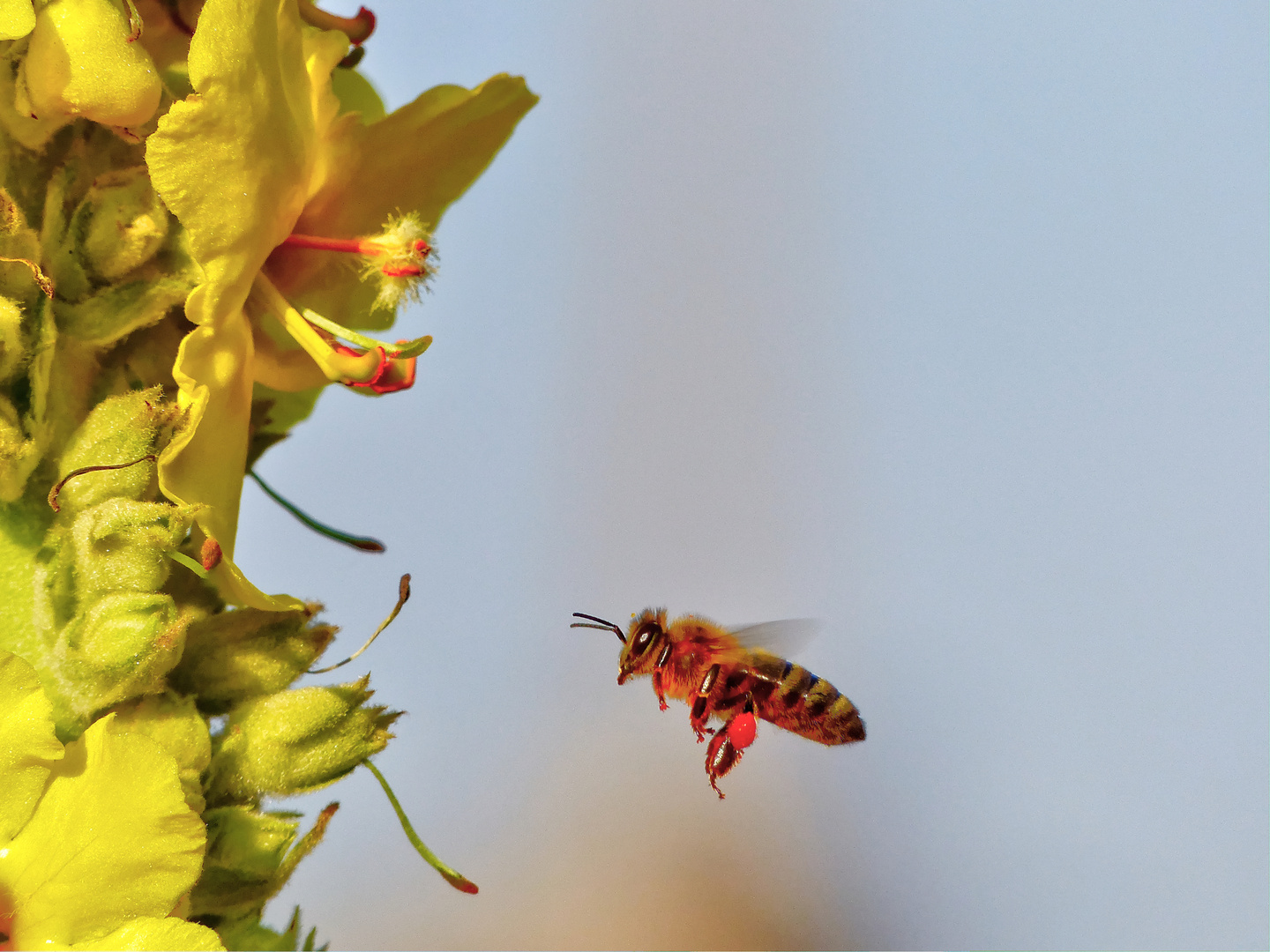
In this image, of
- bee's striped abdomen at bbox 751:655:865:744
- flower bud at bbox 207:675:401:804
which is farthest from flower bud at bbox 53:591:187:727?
bee's striped abdomen at bbox 751:655:865:744

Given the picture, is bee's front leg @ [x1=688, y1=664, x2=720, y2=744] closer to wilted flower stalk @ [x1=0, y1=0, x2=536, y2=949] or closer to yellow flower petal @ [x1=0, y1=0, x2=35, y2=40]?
wilted flower stalk @ [x1=0, y1=0, x2=536, y2=949]

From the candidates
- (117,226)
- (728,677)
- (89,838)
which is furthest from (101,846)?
(728,677)

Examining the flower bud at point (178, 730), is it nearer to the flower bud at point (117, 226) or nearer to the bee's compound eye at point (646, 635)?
the flower bud at point (117, 226)

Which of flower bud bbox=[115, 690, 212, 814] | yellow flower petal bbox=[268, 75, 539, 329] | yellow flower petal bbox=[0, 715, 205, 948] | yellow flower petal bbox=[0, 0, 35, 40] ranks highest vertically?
yellow flower petal bbox=[268, 75, 539, 329]

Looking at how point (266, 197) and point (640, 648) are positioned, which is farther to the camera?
point (640, 648)

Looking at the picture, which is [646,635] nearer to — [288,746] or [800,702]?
[800,702]
